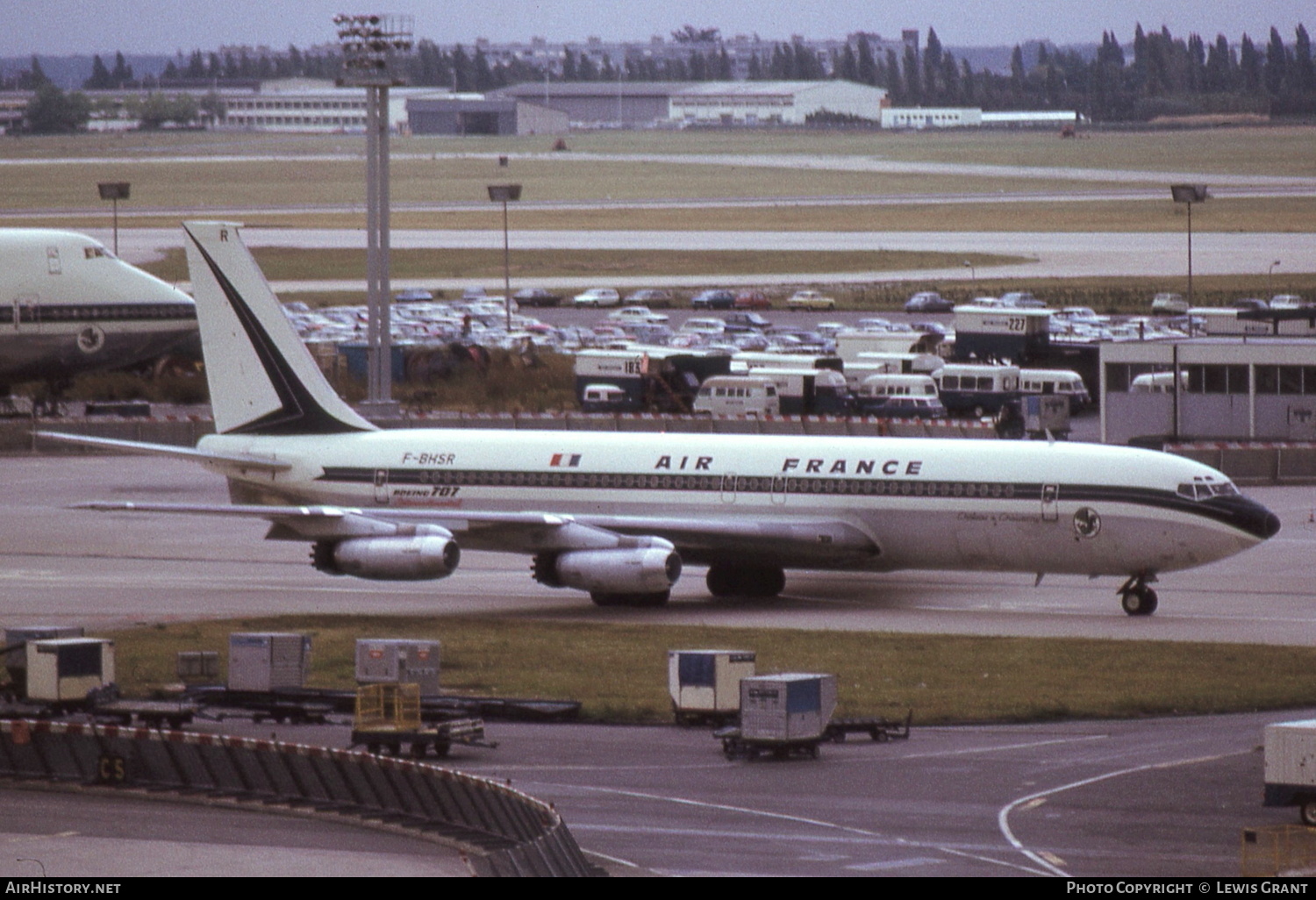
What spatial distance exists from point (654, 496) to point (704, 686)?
16443 mm

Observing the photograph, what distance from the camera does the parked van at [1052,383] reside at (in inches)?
3546

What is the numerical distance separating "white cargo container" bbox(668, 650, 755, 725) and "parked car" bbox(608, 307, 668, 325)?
85285 mm

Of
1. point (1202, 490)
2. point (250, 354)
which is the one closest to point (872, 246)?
point (250, 354)

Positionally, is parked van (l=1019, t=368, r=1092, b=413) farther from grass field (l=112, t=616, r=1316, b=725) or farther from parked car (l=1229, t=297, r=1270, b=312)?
grass field (l=112, t=616, r=1316, b=725)

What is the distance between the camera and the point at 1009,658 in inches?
1586

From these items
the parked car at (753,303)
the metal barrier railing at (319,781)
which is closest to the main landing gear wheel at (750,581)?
the metal barrier railing at (319,781)

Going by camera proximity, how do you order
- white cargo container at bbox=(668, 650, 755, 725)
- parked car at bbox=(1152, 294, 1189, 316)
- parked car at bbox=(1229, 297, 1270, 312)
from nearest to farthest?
white cargo container at bbox=(668, 650, 755, 725) → parked car at bbox=(1229, 297, 1270, 312) → parked car at bbox=(1152, 294, 1189, 316)

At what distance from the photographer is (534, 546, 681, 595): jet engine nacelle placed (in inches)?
1842

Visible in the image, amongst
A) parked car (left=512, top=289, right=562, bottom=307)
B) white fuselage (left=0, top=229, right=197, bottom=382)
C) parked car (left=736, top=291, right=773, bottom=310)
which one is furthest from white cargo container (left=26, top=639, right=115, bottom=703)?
parked car (left=512, top=289, right=562, bottom=307)

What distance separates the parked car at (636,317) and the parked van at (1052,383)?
1329 inches

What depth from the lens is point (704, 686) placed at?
112ft

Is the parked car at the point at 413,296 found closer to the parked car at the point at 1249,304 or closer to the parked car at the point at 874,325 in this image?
the parked car at the point at 874,325

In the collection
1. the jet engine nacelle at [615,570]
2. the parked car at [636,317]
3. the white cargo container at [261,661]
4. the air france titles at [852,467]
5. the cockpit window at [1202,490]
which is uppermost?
the air france titles at [852,467]

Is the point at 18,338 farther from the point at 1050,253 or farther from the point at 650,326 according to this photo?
the point at 1050,253
